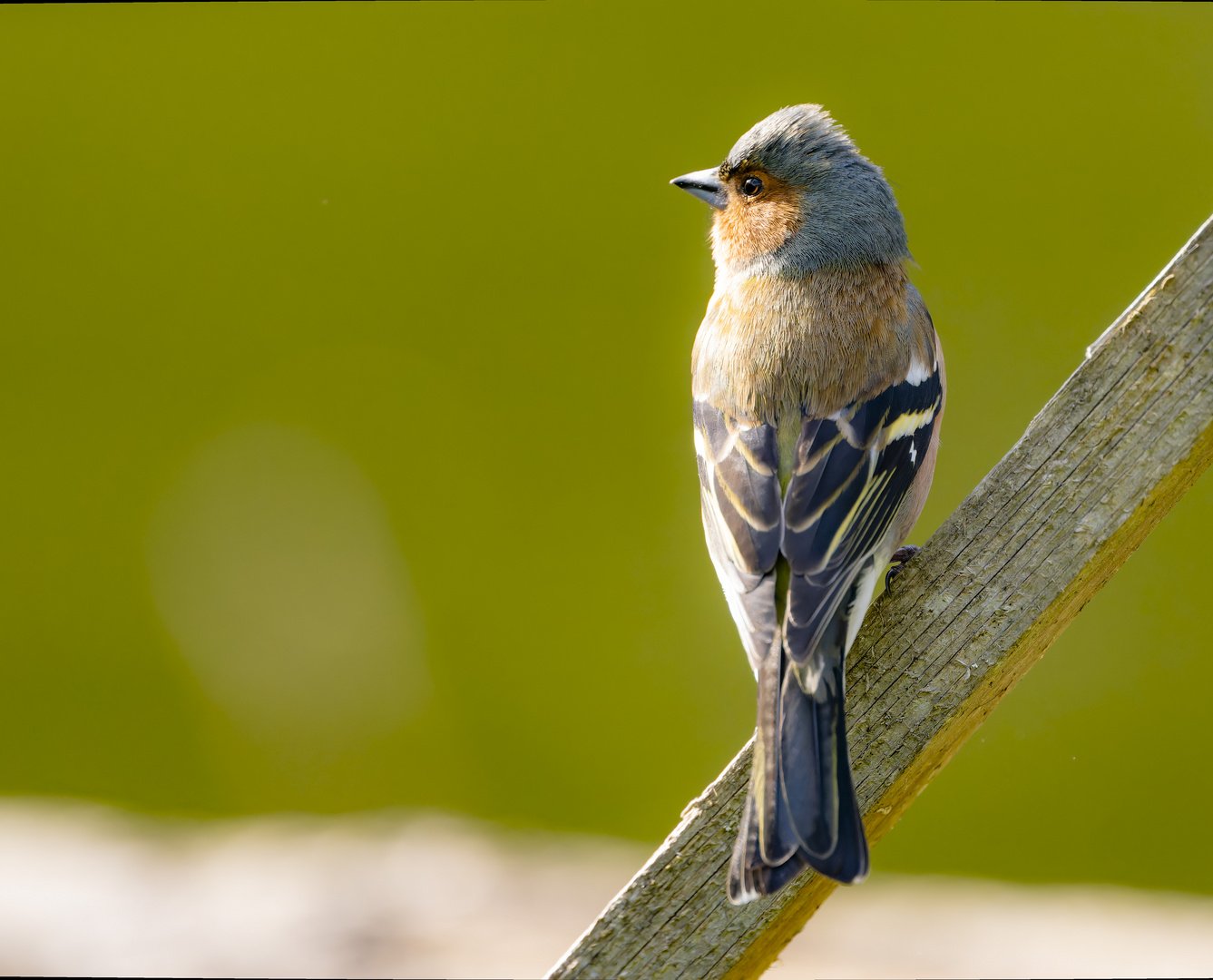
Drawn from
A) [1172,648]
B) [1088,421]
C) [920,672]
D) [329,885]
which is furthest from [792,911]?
[329,885]

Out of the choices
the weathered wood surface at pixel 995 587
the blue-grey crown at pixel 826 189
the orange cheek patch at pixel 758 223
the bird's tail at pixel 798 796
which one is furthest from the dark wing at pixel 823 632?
the orange cheek patch at pixel 758 223

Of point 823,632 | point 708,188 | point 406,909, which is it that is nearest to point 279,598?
point 406,909

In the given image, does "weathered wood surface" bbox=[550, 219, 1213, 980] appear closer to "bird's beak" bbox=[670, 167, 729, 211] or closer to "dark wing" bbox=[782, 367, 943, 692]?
"dark wing" bbox=[782, 367, 943, 692]

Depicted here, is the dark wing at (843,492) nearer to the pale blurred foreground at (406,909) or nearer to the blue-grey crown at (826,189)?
the blue-grey crown at (826,189)

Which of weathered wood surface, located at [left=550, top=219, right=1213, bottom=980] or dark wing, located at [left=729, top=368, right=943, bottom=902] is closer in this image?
dark wing, located at [left=729, top=368, right=943, bottom=902]

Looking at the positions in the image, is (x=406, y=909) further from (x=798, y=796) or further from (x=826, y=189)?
(x=798, y=796)

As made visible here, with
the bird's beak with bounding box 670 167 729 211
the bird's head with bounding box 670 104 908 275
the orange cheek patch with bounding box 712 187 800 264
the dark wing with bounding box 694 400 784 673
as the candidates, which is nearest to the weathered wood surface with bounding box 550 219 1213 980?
the dark wing with bounding box 694 400 784 673
